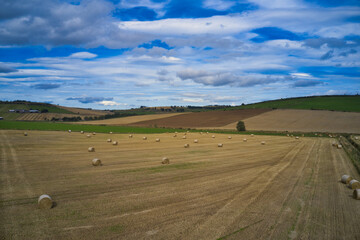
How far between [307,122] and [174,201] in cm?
5990

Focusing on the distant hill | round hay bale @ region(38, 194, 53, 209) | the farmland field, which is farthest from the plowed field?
the distant hill

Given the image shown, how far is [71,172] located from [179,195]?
22.8ft

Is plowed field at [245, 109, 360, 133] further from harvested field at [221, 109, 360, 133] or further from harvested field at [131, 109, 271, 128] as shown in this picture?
harvested field at [131, 109, 271, 128]

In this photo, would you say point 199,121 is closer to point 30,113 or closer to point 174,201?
point 174,201

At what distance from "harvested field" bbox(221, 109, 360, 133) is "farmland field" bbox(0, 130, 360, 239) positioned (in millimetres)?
40964

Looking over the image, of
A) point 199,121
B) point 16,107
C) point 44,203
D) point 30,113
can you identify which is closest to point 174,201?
point 44,203

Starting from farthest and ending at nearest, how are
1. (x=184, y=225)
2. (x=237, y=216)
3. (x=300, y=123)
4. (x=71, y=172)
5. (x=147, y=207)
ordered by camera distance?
(x=300, y=123) < (x=71, y=172) < (x=147, y=207) < (x=237, y=216) < (x=184, y=225)

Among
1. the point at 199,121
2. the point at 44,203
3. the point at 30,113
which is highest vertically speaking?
the point at 30,113

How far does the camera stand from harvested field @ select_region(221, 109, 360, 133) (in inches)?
2146

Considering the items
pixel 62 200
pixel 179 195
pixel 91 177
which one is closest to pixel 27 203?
pixel 62 200

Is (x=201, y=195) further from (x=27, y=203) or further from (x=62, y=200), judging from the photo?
(x=27, y=203)

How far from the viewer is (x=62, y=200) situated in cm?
1007

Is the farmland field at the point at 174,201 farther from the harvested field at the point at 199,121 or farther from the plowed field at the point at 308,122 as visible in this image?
the harvested field at the point at 199,121

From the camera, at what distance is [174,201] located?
10242 mm
